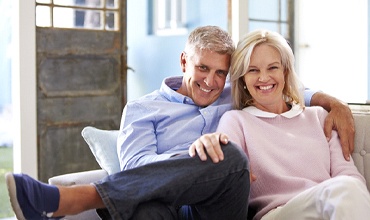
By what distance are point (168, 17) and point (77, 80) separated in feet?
6.71

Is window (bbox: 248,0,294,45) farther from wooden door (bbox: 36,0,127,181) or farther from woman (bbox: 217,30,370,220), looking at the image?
woman (bbox: 217,30,370,220)

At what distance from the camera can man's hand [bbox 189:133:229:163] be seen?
1.77 meters

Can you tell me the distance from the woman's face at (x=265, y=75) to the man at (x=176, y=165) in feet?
0.41

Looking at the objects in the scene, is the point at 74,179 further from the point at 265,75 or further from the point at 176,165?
the point at 265,75

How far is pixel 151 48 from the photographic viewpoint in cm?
573

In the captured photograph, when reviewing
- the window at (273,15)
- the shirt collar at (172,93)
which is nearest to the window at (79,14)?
the window at (273,15)

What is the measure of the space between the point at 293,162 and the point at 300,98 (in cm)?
31

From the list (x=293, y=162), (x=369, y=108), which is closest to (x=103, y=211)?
(x=293, y=162)

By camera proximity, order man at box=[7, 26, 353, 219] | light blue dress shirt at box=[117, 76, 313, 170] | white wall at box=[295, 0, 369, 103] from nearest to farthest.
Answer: man at box=[7, 26, 353, 219] < light blue dress shirt at box=[117, 76, 313, 170] < white wall at box=[295, 0, 369, 103]

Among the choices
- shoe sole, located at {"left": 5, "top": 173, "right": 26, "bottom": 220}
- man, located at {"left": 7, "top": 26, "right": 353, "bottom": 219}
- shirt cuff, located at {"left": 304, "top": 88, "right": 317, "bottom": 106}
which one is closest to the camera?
shoe sole, located at {"left": 5, "top": 173, "right": 26, "bottom": 220}

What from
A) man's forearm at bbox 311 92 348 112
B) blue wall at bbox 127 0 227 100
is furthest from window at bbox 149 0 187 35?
man's forearm at bbox 311 92 348 112

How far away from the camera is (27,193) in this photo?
1.61m

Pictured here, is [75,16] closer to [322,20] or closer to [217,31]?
[217,31]

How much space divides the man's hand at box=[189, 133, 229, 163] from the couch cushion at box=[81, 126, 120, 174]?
1.72ft
